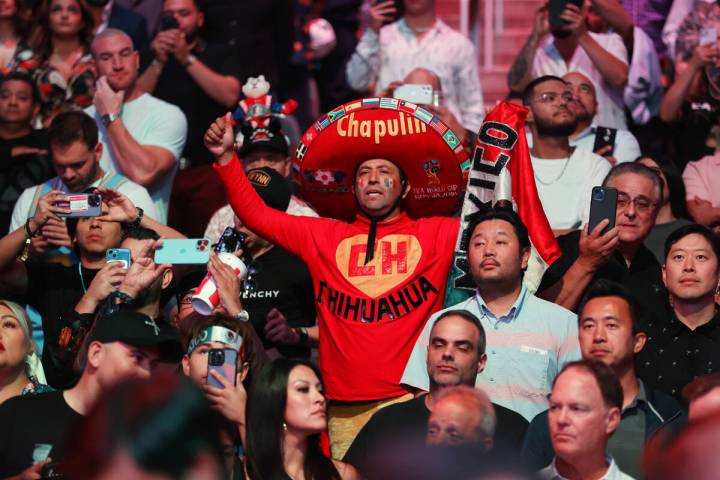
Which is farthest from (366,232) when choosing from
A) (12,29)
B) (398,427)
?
(12,29)

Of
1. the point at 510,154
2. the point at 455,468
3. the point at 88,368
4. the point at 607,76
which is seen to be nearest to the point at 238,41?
the point at 607,76

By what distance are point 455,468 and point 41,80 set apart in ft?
21.8

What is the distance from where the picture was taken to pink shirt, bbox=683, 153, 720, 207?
8.14 m

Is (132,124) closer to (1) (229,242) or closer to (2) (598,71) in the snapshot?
(1) (229,242)

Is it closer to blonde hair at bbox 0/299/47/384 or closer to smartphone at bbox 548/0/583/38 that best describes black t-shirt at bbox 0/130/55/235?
blonde hair at bbox 0/299/47/384

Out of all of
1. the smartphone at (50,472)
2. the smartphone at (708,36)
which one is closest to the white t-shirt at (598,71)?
the smartphone at (708,36)

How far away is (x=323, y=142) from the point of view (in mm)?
6945

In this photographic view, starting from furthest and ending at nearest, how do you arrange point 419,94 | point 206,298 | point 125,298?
point 419,94
point 125,298
point 206,298

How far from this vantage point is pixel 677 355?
6.39 meters

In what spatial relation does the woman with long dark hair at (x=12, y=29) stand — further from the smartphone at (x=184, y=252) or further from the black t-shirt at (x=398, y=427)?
the black t-shirt at (x=398, y=427)

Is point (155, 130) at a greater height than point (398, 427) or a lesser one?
greater

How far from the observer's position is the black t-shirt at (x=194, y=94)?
9109 mm

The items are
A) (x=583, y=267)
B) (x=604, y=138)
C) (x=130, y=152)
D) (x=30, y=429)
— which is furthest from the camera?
(x=604, y=138)

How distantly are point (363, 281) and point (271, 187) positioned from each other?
1.02 metres
